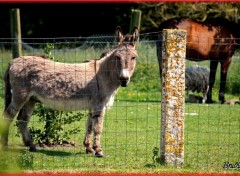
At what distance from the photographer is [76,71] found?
28.5ft

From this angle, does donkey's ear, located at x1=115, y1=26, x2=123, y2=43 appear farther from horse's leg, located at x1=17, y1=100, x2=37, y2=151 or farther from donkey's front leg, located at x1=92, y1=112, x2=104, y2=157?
horse's leg, located at x1=17, y1=100, x2=37, y2=151

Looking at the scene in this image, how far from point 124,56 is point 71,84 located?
2.94 ft

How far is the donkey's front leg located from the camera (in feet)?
27.3

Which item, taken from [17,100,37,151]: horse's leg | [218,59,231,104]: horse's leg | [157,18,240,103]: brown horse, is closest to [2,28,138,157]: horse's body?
[17,100,37,151]: horse's leg


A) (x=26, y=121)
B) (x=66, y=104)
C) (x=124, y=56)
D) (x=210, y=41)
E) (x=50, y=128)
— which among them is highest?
(x=210, y=41)

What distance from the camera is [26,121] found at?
8.70 m

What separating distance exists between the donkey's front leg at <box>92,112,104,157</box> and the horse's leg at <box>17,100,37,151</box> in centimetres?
96

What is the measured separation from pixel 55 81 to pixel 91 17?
24870 mm

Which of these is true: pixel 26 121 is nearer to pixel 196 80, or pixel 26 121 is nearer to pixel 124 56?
pixel 124 56

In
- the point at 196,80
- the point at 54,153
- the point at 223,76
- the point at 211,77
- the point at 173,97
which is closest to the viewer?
the point at 173,97

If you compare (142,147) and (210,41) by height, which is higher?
(210,41)

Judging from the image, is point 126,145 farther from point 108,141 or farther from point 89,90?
point 89,90

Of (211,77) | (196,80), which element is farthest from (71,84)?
(196,80)

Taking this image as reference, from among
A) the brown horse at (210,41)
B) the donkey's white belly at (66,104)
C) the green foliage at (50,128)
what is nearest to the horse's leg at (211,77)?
the brown horse at (210,41)
